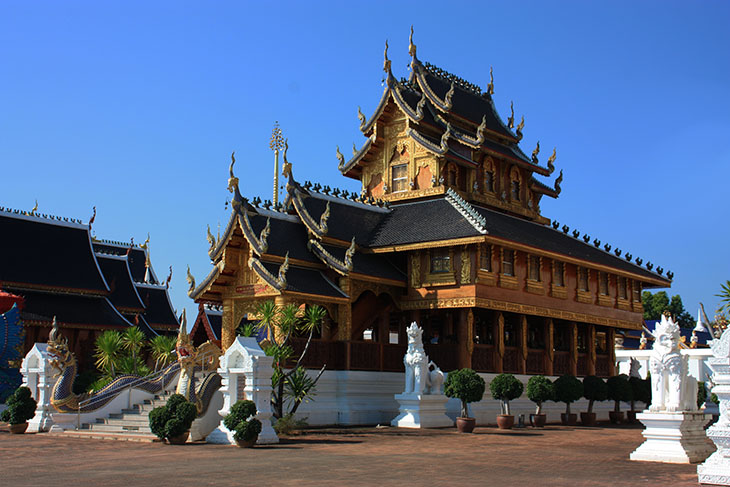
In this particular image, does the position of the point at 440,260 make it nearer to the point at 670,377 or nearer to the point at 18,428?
the point at 670,377

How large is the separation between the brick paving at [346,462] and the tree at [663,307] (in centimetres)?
6466

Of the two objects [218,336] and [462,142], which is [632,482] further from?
[218,336]

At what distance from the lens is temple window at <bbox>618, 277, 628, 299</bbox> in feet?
112

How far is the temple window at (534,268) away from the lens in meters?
28.6

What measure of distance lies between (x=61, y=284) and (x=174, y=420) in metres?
18.3

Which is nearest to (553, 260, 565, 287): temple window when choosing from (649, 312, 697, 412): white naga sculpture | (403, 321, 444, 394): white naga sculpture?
(403, 321, 444, 394): white naga sculpture

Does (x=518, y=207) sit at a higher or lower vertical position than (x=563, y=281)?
higher

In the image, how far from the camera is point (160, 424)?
1812cm

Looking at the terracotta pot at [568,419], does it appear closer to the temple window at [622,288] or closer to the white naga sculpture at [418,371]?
the white naga sculpture at [418,371]

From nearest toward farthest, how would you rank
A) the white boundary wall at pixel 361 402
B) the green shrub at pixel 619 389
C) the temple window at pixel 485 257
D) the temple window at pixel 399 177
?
the white boundary wall at pixel 361 402
the temple window at pixel 485 257
the green shrub at pixel 619 389
the temple window at pixel 399 177

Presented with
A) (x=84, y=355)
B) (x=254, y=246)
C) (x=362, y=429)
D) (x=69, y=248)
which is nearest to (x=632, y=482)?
(x=362, y=429)

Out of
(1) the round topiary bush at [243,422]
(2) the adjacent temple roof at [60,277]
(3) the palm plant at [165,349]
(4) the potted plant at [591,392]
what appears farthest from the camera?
(2) the adjacent temple roof at [60,277]

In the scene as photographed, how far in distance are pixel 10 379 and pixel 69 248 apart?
29.7ft

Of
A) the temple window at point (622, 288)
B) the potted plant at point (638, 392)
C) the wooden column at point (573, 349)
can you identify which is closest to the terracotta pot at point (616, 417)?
the potted plant at point (638, 392)
